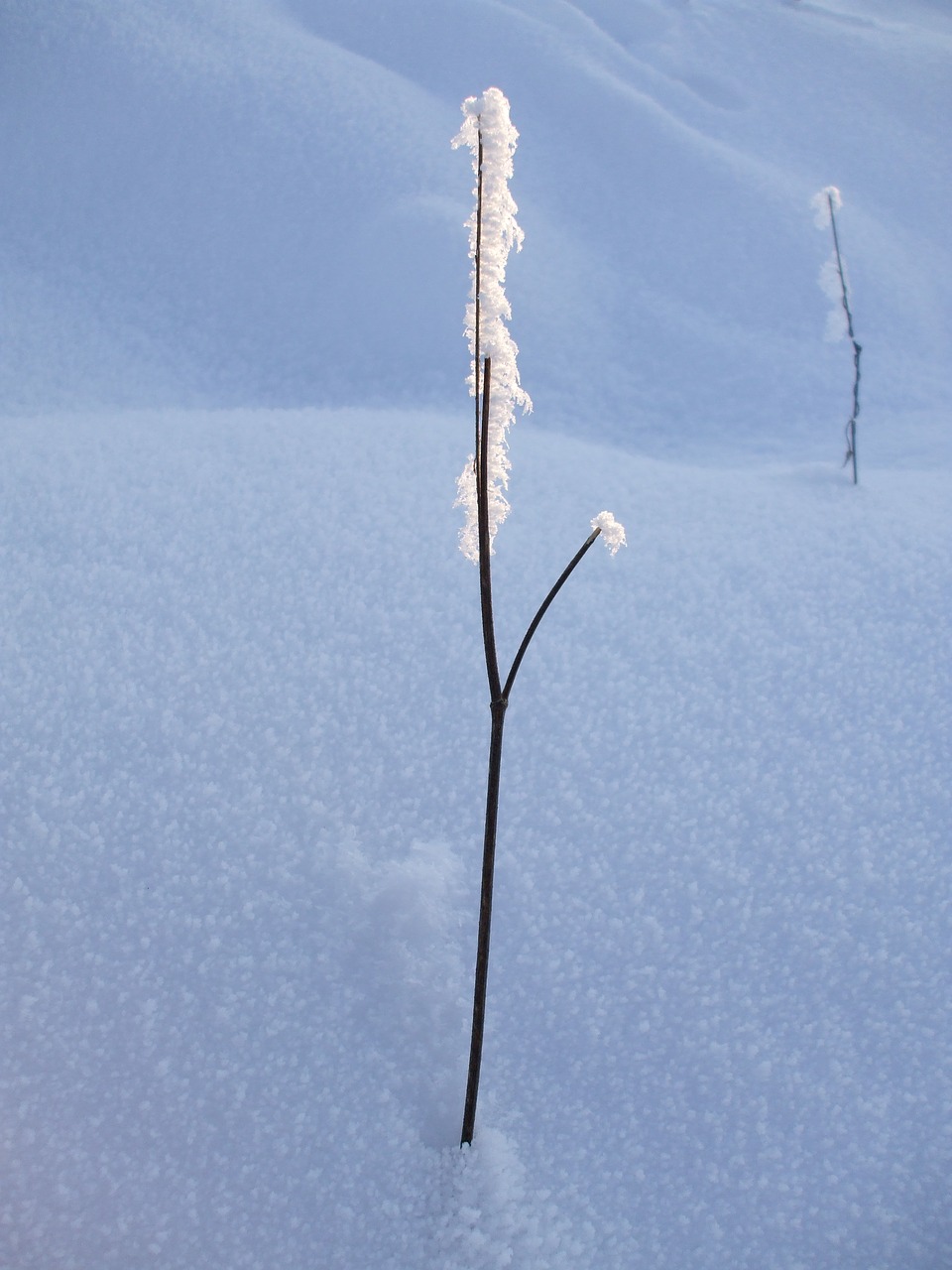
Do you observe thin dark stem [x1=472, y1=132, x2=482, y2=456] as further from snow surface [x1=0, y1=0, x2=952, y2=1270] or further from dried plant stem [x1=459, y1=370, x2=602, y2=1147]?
snow surface [x1=0, y1=0, x2=952, y2=1270]

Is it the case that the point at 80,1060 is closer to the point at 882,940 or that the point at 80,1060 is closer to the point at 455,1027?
the point at 455,1027

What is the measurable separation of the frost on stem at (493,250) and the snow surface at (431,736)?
1.04 metres

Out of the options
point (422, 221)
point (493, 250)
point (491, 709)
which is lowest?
point (491, 709)

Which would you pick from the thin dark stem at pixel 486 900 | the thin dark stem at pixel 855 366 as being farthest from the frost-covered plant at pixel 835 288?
the thin dark stem at pixel 486 900

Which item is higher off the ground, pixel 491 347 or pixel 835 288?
pixel 835 288

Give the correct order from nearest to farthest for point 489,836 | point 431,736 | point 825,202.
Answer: point 489,836 → point 431,736 → point 825,202

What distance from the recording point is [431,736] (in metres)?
2.16

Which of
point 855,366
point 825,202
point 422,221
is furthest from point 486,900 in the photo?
point 422,221

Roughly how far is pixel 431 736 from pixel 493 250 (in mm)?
1241

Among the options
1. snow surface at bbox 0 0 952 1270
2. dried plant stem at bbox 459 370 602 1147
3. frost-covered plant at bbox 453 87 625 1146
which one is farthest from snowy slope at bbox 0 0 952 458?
dried plant stem at bbox 459 370 602 1147

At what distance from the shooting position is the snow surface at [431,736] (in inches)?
60.4

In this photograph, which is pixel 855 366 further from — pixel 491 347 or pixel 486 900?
pixel 486 900

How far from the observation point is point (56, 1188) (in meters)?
1.46

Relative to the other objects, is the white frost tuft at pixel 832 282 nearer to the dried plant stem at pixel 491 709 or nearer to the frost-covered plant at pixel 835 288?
the frost-covered plant at pixel 835 288
